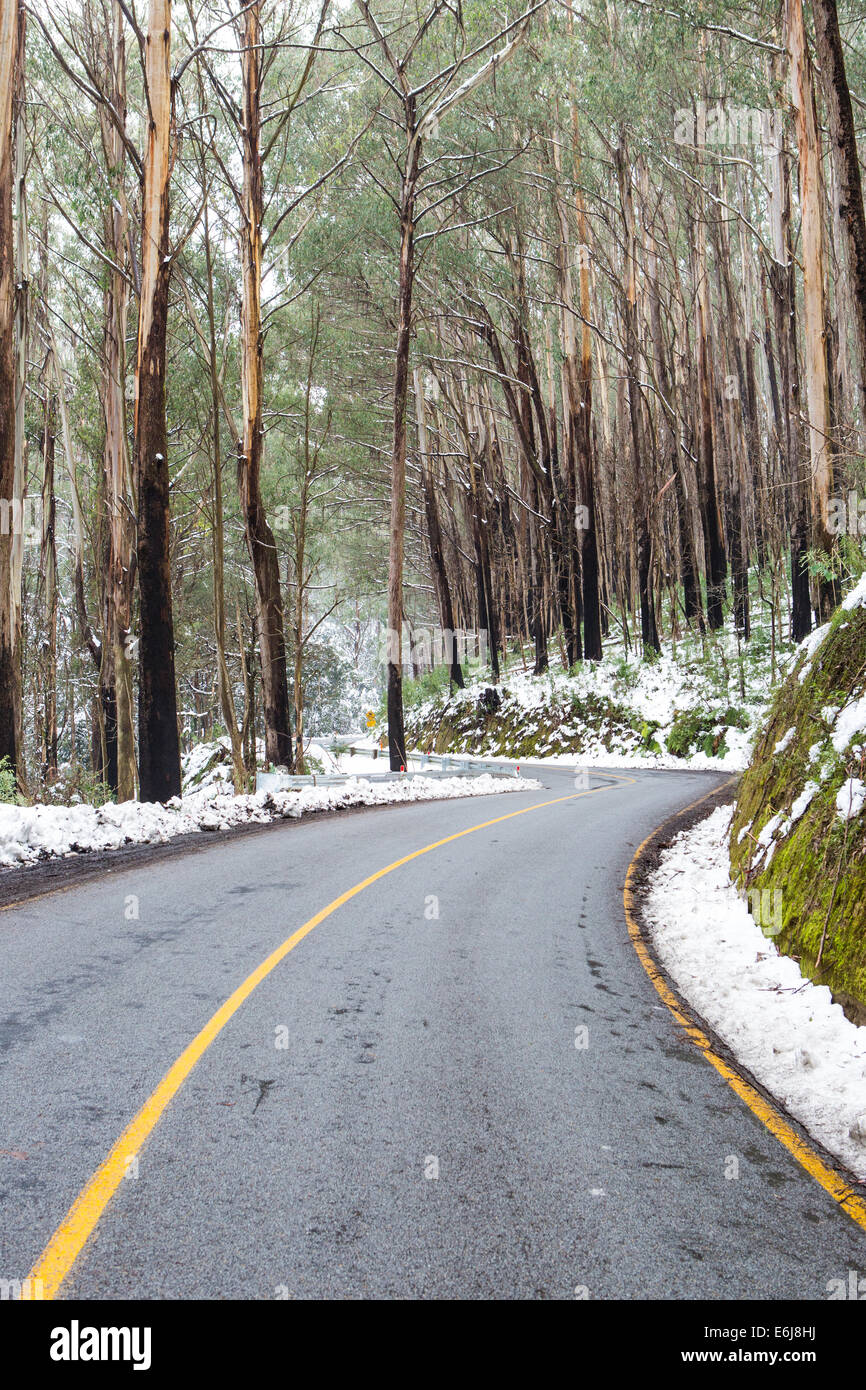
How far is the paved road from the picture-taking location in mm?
2963

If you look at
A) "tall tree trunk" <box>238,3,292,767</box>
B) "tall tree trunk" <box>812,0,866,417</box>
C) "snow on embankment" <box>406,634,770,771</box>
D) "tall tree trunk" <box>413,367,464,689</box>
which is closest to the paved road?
"tall tree trunk" <box>812,0,866,417</box>

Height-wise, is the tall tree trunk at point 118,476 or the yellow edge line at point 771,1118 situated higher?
the tall tree trunk at point 118,476

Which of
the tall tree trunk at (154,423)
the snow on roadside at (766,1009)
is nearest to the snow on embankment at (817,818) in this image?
the snow on roadside at (766,1009)

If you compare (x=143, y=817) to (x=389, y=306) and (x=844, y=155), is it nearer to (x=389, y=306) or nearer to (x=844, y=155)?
(x=844, y=155)

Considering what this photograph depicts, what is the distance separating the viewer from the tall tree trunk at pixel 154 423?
48.6 ft

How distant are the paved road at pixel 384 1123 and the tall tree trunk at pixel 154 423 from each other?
7.43 m

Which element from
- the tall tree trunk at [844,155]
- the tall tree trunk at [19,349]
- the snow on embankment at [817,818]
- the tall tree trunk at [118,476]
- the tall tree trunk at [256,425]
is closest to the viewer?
the snow on embankment at [817,818]

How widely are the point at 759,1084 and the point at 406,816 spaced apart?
11695mm

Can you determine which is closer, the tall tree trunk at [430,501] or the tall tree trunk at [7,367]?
the tall tree trunk at [7,367]

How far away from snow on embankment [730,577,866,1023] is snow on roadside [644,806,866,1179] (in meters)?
0.16

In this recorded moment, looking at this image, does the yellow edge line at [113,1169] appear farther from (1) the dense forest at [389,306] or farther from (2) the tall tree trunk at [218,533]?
(2) the tall tree trunk at [218,533]

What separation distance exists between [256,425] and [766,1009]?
17.0 meters

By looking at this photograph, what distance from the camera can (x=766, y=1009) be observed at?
5613 mm
